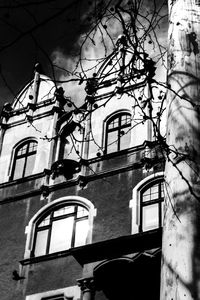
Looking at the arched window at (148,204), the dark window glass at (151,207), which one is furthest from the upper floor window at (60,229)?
the dark window glass at (151,207)

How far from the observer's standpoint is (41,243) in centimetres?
1783

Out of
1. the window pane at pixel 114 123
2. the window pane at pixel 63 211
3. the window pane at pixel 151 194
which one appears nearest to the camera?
the window pane at pixel 151 194

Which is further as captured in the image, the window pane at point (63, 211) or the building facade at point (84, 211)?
the window pane at point (63, 211)

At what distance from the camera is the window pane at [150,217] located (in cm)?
1633

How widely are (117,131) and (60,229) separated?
3.95 meters

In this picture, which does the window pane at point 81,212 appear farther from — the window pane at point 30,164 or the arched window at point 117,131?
the window pane at point 30,164

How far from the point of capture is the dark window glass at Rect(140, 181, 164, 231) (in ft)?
53.6

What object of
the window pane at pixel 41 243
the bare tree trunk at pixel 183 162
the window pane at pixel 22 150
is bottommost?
the bare tree trunk at pixel 183 162

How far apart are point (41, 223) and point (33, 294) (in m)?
2.40

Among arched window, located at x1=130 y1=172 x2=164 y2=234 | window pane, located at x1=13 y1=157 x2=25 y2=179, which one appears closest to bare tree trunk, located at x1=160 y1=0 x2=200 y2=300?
arched window, located at x1=130 y1=172 x2=164 y2=234

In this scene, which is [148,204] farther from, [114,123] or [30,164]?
[30,164]

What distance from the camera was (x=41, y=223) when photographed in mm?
18375

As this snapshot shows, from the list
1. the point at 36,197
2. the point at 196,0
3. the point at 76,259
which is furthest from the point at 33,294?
the point at 196,0

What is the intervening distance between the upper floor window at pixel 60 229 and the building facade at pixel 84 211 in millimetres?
30
